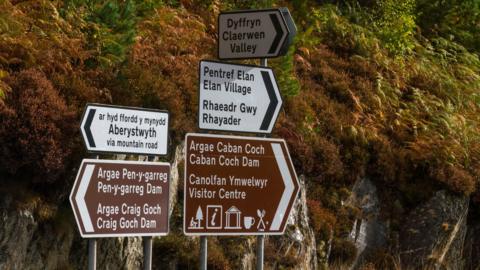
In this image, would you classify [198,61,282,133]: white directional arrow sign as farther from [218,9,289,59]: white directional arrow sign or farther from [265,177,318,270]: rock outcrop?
[265,177,318,270]: rock outcrop

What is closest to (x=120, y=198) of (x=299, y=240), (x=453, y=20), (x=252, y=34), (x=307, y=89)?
(x=252, y=34)

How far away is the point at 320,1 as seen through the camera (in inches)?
834

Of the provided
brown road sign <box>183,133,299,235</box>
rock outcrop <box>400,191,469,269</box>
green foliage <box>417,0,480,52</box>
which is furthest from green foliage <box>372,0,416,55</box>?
brown road sign <box>183,133,299,235</box>

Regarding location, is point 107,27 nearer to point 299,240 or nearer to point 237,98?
point 299,240

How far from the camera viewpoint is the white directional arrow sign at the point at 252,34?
7719 millimetres

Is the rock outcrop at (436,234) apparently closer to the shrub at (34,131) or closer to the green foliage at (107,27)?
the green foliage at (107,27)

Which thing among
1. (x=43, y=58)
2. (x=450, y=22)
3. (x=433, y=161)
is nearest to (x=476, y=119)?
(x=433, y=161)

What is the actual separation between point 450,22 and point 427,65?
10.6 ft

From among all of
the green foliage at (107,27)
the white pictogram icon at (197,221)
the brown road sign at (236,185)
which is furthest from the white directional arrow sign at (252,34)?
the green foliage at (107,27)

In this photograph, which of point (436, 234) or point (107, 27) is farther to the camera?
point (436, 234)

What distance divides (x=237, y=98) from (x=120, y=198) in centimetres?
127

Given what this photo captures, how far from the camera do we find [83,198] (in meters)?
6.96

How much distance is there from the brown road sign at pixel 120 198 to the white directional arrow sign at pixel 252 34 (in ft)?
4.02

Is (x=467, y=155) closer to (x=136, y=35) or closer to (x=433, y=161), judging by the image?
→ (x=433, y=161)
